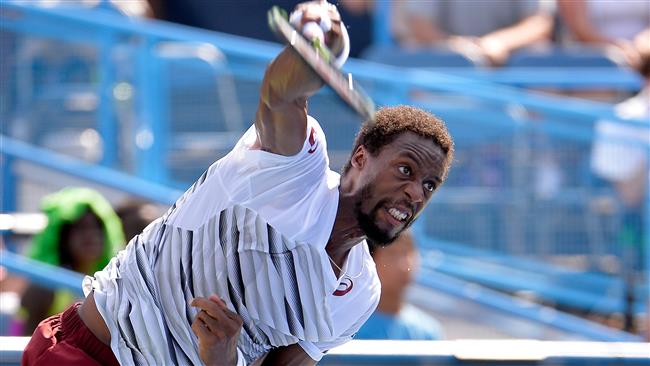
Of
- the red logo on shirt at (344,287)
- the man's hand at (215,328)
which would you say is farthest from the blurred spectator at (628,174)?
the man's hand at (215,328)

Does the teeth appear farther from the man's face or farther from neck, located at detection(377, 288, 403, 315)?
neck, located at detection(377, 288, 403, 315)

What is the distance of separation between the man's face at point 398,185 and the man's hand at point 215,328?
42cm

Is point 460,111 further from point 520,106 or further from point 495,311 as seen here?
point 495,311

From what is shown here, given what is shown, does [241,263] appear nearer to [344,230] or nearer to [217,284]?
[217,284]

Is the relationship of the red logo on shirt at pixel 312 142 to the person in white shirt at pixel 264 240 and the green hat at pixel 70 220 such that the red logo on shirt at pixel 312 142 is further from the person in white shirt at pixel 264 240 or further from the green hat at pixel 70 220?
the green hat at pixel 70 220

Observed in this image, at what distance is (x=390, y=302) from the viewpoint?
538 centimetres

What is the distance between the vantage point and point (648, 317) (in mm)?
6039

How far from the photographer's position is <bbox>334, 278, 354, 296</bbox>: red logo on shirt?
3.39 metres

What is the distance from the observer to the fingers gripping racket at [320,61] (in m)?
2.67

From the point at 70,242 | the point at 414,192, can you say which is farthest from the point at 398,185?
the point at 70,242

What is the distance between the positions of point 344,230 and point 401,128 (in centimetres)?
31

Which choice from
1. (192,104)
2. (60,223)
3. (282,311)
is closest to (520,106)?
(192,104)

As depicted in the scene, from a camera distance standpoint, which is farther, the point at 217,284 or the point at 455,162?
the point at 455,162

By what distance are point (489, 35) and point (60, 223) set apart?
9.95 ft
